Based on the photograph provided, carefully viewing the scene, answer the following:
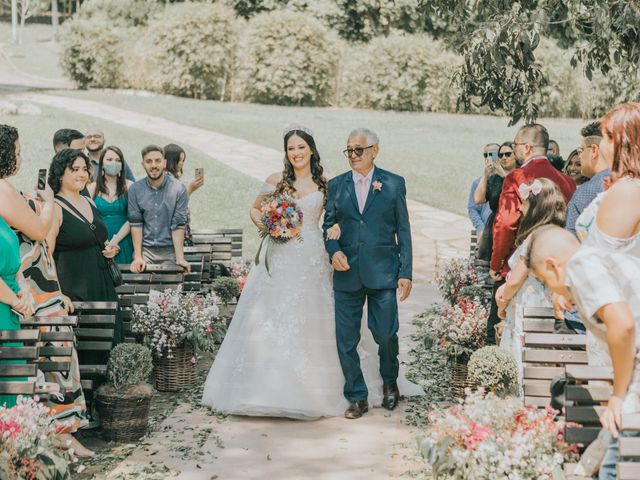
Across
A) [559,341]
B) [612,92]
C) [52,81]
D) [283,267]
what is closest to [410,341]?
[283,267]

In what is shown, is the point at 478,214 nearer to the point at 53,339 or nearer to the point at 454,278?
the point at 454,278

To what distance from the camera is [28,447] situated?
14.8 feet

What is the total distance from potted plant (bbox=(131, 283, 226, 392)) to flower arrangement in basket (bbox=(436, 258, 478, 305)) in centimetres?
282

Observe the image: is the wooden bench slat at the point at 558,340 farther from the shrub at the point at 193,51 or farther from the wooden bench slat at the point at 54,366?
the shrub at the point at 193,51

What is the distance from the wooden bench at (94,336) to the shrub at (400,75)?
2660 cm

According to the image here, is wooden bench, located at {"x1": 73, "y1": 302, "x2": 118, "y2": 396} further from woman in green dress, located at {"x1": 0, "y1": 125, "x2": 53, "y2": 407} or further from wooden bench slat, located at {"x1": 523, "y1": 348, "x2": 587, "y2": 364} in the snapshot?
wooden bench slat, located at {"x1": 523, "y1": 348, "x2": 587, "y2": 364}

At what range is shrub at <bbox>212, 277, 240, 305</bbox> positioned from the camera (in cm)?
968

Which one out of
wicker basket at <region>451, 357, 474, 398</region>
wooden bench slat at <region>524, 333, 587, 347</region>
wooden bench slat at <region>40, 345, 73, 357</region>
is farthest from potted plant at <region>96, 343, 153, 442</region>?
wooden bench slat at <region>524, 333, 587, 347</region>

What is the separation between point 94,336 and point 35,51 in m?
54.4

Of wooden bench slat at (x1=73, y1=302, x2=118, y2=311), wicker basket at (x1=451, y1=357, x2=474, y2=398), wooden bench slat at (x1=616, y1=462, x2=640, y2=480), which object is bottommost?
wicker basket at (x1=451, y1=357, x2=474, y2=398)

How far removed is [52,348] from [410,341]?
4.58 metres

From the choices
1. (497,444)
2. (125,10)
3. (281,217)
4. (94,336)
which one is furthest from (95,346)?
(125,10)

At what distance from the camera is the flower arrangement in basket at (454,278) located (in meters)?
9.30

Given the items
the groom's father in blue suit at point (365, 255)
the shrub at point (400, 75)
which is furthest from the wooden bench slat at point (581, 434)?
the shrub at point (400, 75)
